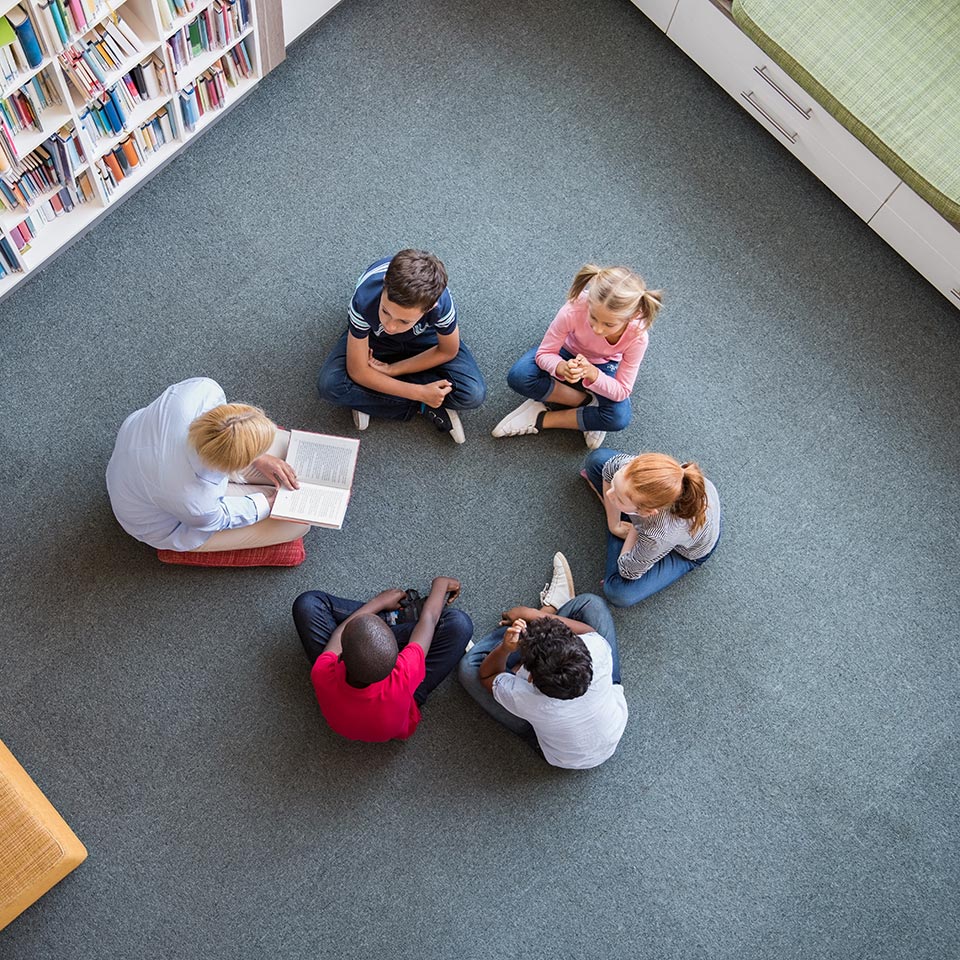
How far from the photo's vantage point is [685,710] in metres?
2.99

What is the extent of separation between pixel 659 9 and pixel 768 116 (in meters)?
0.60

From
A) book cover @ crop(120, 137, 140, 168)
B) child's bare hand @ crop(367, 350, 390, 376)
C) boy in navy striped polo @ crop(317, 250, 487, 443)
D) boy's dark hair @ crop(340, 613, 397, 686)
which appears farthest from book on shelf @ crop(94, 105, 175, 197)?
boy's dark hair @ crop(340, 613, 397, 686)

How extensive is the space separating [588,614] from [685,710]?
48 centimetres

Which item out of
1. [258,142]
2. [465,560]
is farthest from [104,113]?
[465,560]

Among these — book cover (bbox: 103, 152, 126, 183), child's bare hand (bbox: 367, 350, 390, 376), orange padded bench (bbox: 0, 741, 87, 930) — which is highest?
book cover (bbox: 103, 152, 126, 183)

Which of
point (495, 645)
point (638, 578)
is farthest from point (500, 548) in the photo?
point (638, 578)

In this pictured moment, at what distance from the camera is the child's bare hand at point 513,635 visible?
2672mm

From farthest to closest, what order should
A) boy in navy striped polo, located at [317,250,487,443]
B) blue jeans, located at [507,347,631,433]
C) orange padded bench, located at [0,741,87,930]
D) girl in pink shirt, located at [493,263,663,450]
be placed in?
blue jeans, located at [507,347,631,433] < boy in navy striped polo, located at [317,250,487,443] < girl in pink shirt, located at [493,263,663,450] < orange padded bench, located at [0,741,87,930]

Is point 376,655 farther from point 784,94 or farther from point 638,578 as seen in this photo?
point 784,94

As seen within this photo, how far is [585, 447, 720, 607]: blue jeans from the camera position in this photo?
9.72 feet

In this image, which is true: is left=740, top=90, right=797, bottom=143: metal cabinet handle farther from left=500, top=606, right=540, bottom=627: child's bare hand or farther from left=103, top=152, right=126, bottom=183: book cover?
left=103, top=152, right=126, bottom=183: book cover

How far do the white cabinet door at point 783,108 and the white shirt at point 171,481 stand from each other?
7.35 ft

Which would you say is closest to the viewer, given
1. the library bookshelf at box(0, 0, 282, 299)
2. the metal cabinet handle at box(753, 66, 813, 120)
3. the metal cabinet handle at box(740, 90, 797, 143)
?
the library bookshelf at box(0, 0, 282, 299)

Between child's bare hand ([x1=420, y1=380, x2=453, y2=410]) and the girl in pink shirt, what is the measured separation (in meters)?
0.25
